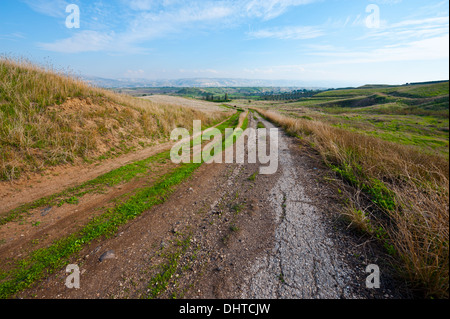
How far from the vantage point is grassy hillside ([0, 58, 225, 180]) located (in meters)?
6.79

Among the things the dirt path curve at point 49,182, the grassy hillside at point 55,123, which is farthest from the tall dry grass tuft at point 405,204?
the grassy hillside at point 55,123

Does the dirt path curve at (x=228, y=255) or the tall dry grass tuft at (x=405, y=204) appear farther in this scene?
the dirt path curve at (x=228, y=255)

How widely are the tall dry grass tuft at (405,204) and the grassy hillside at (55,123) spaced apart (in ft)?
34.7

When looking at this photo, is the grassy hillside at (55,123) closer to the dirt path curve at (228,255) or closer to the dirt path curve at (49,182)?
the dirt path curve at (49,182)

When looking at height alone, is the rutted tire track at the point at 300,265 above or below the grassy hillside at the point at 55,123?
below

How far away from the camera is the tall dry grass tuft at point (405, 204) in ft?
9.32

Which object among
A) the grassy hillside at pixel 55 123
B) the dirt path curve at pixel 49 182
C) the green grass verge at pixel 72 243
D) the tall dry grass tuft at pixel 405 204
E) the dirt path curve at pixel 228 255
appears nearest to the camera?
the tall dry grass tuft at pixel 405 204

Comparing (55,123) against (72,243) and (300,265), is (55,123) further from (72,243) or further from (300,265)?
(300,265)

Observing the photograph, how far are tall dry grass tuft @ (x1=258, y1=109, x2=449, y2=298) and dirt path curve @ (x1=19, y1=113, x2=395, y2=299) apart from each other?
554 millimetres

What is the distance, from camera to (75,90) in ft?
36.1

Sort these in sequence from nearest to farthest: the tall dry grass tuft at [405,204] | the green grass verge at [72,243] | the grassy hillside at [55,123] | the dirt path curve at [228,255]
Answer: the tall dry grass tuft at [405,204] < the dirt path curve at [228,255] < the green grass verge at [72,243] < the grassy hillside at [55,123]

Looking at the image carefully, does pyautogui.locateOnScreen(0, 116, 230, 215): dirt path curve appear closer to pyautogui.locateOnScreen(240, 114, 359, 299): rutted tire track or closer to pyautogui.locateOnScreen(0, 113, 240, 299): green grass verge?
pyautogui.locateOnScreen(0, 113, 240, 299): green grass verge

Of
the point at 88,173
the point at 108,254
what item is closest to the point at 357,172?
the point at 108,254

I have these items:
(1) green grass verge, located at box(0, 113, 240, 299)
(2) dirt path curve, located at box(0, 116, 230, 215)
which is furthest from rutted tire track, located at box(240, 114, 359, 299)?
(2) dirt path curve, located at box(0, 116, 230, 215)
